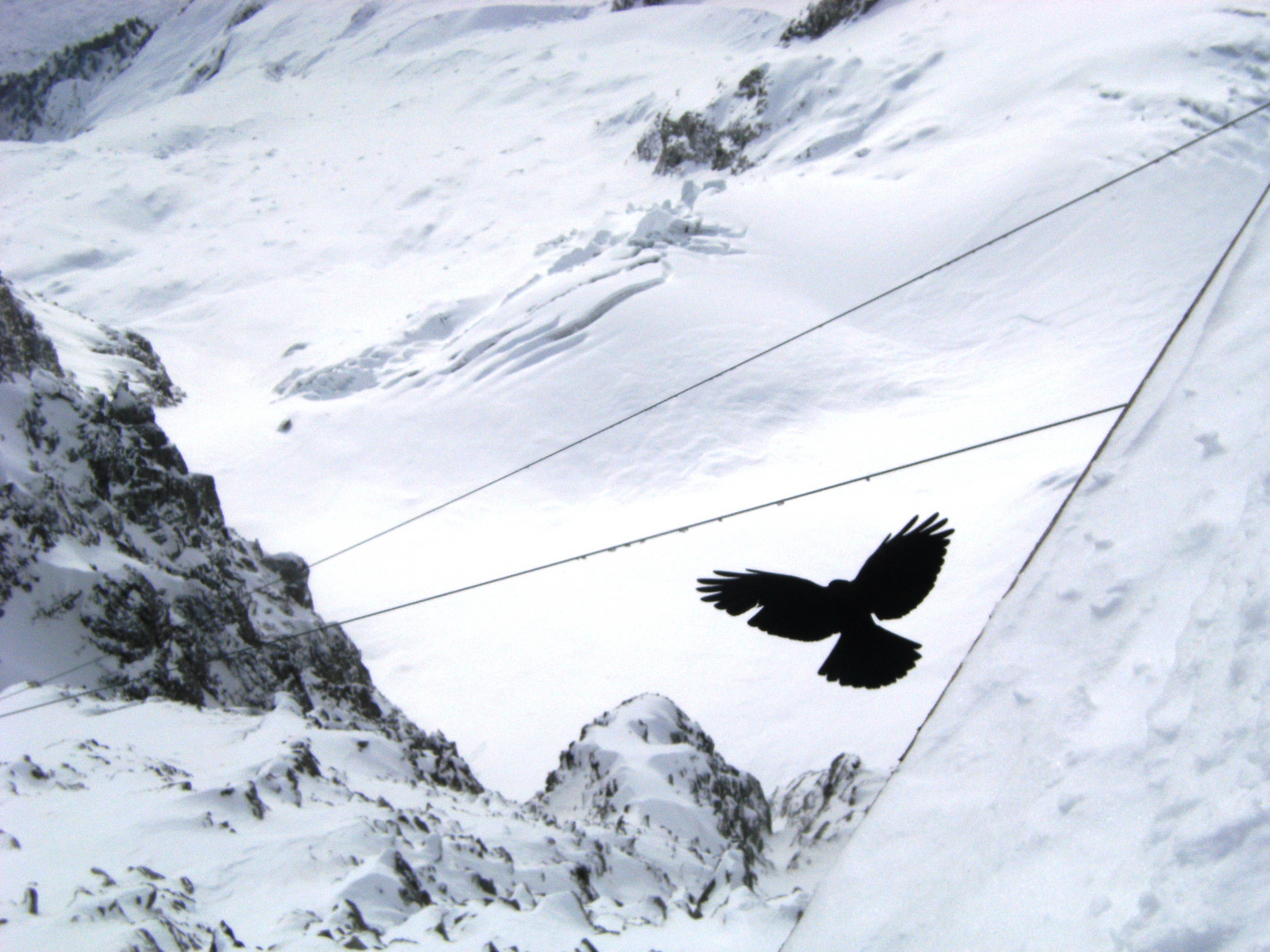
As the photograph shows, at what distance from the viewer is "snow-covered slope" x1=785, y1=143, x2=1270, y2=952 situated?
179cm

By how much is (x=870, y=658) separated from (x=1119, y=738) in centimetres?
65

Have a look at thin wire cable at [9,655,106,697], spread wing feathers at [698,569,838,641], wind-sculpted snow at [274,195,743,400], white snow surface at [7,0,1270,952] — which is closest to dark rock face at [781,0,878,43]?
white snow surface at [7,0,1270,952]

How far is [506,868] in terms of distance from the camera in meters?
3.85

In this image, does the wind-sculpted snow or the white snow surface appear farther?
the wind-sculpted snow

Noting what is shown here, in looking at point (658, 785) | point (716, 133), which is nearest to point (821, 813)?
point (658, 785)

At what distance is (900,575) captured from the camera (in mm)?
2598

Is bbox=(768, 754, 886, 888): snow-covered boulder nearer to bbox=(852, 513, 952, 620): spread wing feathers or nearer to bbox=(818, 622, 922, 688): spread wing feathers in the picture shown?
bbox=(818, 622, 922, 688): spread wing feathers

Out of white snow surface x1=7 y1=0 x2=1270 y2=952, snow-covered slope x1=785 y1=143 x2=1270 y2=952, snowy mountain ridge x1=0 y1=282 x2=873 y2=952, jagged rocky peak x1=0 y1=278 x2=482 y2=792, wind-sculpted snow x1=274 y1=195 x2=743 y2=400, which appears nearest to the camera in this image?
snow-covered slope x1=785 y1=143 x2=1270 y2=952

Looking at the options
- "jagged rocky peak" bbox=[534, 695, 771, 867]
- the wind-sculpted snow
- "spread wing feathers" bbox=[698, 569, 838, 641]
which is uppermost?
"spread wing feathers" bbox=[698, 569, 838, 641]

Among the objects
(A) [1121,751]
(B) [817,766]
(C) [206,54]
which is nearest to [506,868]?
(A) [1121,751]

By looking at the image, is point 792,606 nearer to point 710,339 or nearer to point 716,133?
point 710,339

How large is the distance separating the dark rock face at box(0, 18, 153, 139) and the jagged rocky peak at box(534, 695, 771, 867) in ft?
177

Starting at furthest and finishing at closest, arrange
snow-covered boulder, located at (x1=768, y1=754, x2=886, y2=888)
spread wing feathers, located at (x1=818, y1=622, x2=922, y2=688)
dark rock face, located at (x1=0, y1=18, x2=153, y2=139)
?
dark rock face, located at (x1=0, y1=18, x2=153, y2=139), snow-covered boulder, located at (x1=768, y1=754, x2=886, y2=888), spread wing feathers, located at (x1=818, y1=622, x2=922, y2=688)

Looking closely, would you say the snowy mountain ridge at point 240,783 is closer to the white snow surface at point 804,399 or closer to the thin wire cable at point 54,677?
the thin wire cable at point 54,677
